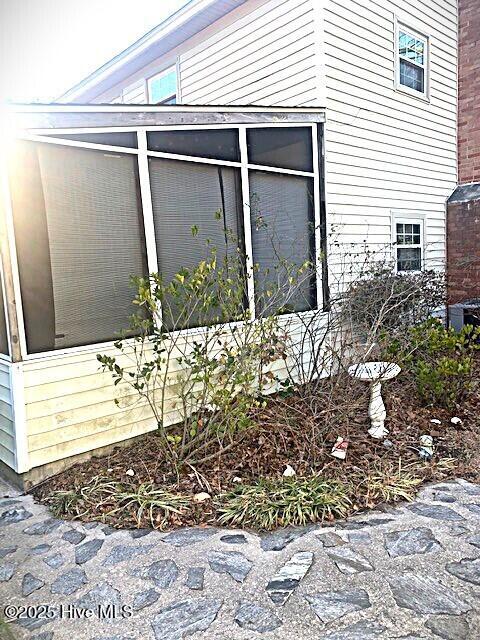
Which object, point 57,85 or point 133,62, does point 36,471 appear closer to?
point 133,62

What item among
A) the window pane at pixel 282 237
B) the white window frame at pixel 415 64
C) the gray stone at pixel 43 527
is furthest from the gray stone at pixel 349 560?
the white window frame at pixel 415 64

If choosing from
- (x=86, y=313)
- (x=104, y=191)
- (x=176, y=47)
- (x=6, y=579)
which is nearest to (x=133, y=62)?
(x=176, y=47)

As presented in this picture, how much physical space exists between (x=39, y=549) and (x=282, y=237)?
13.9ft

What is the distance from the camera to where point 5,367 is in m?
3.84

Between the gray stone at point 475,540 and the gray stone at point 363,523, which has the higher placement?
the gray stone at point 475,540

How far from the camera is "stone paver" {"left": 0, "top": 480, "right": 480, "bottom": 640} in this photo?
2332 mm

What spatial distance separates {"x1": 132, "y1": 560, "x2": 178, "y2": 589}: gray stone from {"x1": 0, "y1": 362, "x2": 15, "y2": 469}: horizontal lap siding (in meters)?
1.75

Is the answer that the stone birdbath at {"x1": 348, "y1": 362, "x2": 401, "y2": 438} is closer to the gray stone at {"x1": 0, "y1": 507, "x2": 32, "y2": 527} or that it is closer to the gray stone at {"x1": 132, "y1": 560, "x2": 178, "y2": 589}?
the gray stone at {"x1": 132, "y1": 560, "x2": 178, "y2": 589}

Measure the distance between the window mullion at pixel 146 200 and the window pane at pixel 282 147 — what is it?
1.45m

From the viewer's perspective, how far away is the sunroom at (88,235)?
149 inches

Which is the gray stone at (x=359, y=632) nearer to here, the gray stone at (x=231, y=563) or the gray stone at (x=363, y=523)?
the gray stone at (x=231, y=563)

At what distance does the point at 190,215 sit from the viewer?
16.1 feet

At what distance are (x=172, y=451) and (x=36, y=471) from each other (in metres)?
1.14

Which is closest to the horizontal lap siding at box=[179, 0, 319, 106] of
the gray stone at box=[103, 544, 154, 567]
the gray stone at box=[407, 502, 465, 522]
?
the gray stone at box=[407, 502, 465, 522]
